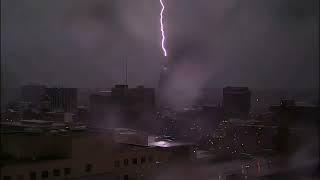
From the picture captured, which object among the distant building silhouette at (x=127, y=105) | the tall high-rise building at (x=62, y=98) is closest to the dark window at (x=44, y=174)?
the tall high-rise building at (x=62, y=98)

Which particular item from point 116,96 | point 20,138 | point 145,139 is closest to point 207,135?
point 116,96

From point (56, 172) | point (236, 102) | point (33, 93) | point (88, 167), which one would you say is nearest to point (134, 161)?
point (88, 167)

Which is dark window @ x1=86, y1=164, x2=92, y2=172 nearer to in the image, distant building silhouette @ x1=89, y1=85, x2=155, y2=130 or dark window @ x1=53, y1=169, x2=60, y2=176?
dark window @ x1=53, y1=169, x2=60, y2=176

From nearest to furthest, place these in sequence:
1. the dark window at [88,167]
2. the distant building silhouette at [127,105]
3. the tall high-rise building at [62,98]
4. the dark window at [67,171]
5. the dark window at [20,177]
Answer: the dark window at [20,177] < the dark window at [67,171] < the dark window at [88,167] < the tall high-rise building at [62,98] < the distant building silhouette at [127,105]

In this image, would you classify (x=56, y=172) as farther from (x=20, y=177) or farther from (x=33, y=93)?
(x=33, y=93)

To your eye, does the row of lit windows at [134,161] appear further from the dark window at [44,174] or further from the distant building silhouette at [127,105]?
the distant building silhouette at [127,105]
